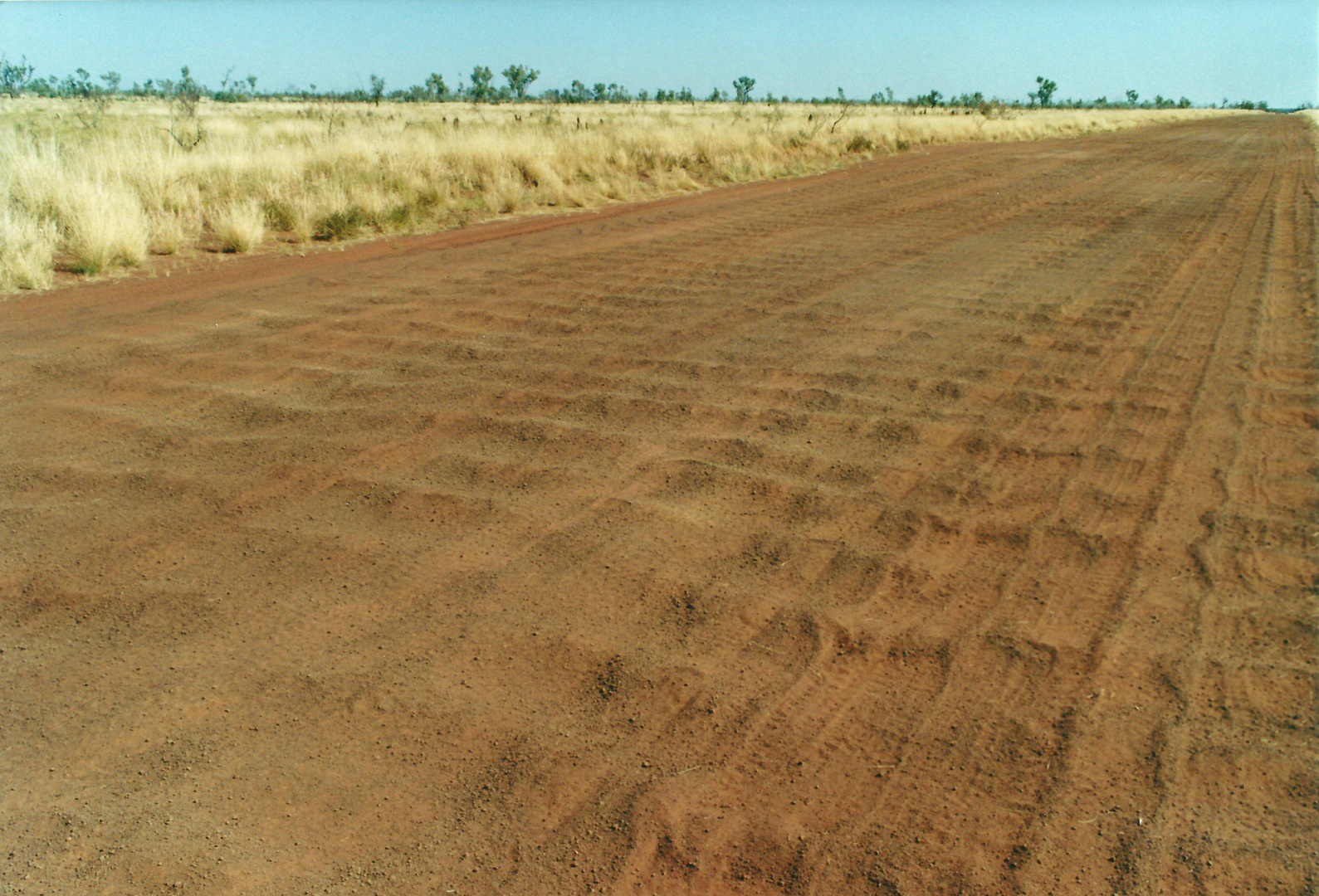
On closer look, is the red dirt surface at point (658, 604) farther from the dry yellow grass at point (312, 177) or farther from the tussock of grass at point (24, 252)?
the dry yellow grass at point (312, 177)

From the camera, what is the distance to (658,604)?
155 inches

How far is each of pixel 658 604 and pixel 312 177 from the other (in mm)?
14572

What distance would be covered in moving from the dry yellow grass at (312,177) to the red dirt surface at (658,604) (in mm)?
3257

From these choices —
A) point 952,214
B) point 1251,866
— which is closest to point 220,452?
point 1251,866

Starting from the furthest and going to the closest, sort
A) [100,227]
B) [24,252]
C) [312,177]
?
[312,177] → [100,227] → [24,252]

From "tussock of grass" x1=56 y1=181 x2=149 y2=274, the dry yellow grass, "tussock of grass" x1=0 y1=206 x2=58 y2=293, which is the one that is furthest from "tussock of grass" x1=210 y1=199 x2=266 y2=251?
"tussock of grass" x1=0 y1=206 x2=58 y2=293

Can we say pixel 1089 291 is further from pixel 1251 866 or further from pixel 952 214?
pixel 1251 866

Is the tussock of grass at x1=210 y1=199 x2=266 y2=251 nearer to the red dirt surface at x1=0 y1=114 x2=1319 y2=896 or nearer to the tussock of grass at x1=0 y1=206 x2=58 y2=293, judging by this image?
the tussock of grass at x1=0 y1=206 x2=58 y2=293

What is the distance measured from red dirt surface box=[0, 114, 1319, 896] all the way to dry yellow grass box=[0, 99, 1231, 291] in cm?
326

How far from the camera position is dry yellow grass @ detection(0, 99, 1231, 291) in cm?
1075

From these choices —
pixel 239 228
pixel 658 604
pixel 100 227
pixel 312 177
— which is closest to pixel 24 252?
pixel 100 227

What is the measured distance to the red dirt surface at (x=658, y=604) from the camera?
9.04 feet

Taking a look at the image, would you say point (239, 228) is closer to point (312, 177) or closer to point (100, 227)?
point (100, 227)

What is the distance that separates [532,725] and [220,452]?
10.4 feet
